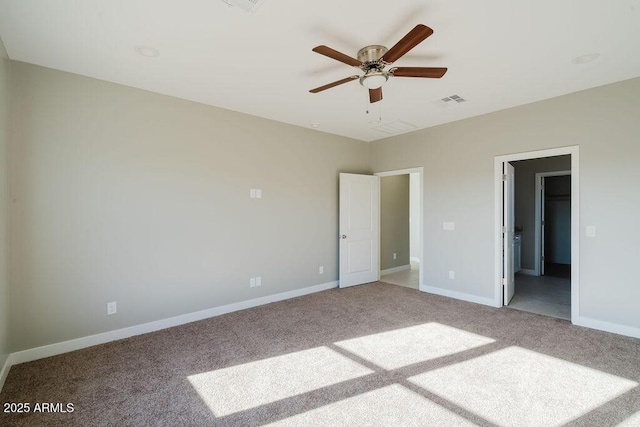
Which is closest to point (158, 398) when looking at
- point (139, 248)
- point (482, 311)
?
point (139, 248)

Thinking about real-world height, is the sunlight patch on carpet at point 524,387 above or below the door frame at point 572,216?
below

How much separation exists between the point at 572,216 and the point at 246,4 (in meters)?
4.13

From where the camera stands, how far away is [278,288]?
4.53 metres

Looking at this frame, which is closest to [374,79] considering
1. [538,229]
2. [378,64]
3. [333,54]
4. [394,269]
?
[378,64]

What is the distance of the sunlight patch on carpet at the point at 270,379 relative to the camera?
213 cm

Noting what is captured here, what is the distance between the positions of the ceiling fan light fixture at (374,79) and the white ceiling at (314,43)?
24 centimetres

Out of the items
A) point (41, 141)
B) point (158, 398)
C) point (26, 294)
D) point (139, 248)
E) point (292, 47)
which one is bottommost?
point (158, 398)

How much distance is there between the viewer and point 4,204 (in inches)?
99.3

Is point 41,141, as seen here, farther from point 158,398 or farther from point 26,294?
point 158,398

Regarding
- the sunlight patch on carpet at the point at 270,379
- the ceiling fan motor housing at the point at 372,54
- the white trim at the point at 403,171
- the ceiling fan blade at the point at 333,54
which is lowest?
the sunlight patch on carpet at the point at 270,379

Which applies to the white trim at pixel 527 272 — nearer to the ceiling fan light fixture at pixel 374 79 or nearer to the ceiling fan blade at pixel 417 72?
the ceiling fan blade at pixel 417 72

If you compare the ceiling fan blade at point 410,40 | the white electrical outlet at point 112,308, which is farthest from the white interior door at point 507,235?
the white electrical outlet at point 112,308

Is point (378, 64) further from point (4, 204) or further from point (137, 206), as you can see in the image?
point (4, 204)

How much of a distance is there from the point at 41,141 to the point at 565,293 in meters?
7.15
